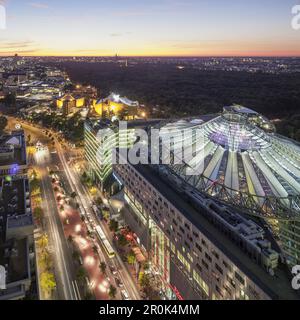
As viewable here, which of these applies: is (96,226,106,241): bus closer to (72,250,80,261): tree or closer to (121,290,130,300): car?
(72,250,80,261): tree

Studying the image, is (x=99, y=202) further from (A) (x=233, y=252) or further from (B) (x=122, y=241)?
(A) (x=233, y=252)

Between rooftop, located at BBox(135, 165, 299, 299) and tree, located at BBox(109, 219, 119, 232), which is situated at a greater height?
rooftop, located at BBox(135, 165, 299, 299)

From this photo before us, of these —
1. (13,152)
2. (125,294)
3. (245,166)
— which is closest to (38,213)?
(13,152)

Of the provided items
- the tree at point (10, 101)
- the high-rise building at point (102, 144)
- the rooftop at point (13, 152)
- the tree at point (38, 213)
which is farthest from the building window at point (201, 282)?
the tree at point (10, 101)

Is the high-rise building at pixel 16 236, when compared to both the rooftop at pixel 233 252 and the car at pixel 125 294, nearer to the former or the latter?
the car at pixel 125 294

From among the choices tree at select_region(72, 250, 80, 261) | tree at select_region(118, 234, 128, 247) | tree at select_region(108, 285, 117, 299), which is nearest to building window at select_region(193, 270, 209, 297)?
tree at select_region(108, 285, 117, 299)

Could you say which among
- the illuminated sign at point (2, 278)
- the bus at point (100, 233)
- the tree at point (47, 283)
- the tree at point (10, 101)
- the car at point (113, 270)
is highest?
the tree at point (10, 101)
